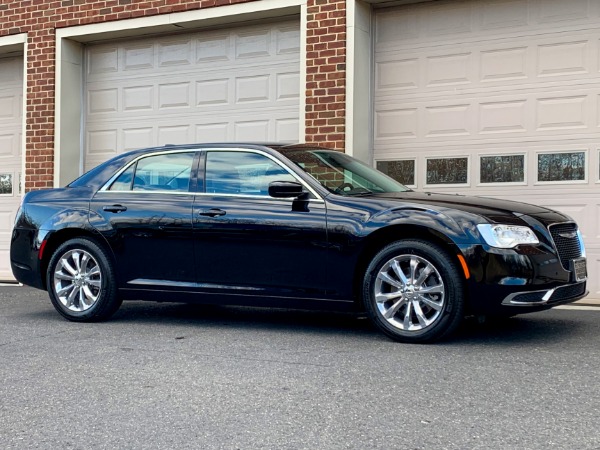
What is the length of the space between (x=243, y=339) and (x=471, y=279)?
5.83 feet

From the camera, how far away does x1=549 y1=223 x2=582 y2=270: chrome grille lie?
668 centimetres

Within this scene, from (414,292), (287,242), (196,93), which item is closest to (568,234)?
(414,292)

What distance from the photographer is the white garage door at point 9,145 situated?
1441cm

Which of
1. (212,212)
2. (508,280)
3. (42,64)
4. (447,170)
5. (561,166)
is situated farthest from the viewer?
(42,64)

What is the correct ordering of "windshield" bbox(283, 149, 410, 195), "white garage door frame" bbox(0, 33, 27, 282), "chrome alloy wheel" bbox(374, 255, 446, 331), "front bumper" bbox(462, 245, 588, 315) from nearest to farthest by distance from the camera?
"front bumper" bbox(462, 245, 588, 315) → "chrome alloy wheel" bbox(374, 255, 446, 331) → "windshield" bbox(283, 149, 410, 195) → "white garage door frame" bbox(0, 33, 27, 282)

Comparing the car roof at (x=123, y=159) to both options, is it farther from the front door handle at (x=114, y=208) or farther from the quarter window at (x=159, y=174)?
the front door handle at (x=114, y=208)

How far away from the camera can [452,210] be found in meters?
6.59

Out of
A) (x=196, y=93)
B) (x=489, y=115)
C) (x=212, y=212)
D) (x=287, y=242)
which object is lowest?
(x=287, y=242)

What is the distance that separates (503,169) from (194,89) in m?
4.60

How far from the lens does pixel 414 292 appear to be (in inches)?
259

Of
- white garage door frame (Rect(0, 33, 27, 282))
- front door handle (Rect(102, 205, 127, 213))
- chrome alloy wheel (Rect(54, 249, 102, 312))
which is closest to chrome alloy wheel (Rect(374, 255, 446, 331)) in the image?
front door handle (Rect(102, 205, 127, 213))

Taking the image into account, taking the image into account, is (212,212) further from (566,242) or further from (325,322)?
(566,242)

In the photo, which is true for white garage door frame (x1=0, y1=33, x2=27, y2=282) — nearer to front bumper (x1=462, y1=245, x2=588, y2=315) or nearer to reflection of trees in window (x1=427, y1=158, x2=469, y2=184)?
reflection of trees in window (x1=427, y1=158, x2=469, y2=184)

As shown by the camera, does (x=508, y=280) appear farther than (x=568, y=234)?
No
